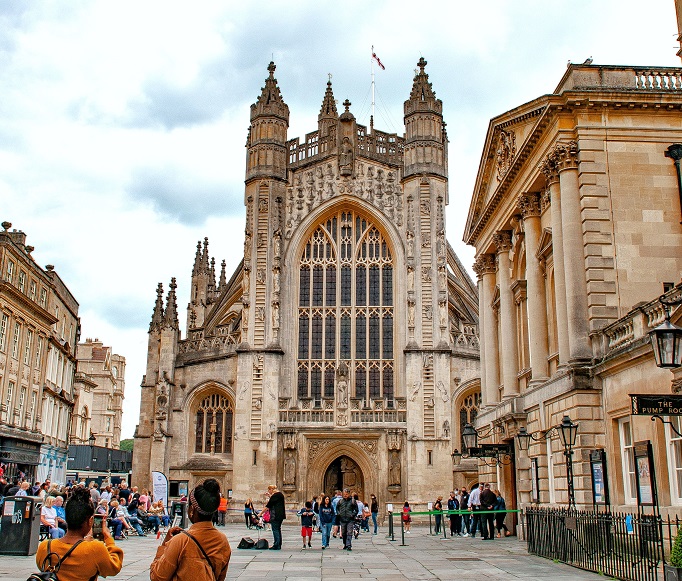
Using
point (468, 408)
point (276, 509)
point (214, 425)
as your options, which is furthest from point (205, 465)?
point (276, 509)

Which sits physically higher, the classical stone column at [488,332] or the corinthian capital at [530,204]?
the corinthian capital at [530,204]

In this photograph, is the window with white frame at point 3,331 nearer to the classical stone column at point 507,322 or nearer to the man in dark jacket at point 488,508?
the classical stone column at point 507,322

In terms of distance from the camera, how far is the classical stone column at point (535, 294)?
20438 mm

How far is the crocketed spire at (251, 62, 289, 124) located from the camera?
40656 millimetres

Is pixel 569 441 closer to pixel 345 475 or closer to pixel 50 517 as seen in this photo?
pixel 50 517

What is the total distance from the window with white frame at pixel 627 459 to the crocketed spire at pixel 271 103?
2859cm

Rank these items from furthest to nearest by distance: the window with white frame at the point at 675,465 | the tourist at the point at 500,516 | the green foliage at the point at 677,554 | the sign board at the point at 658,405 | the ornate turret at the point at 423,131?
the ornate turret at the point at 423,131, the tourist at the point at 500,516, the window with white frame at the point at 675,465, the sign board at the point at 658,405, the green foliage at the point at 677,554

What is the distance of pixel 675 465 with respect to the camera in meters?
14.2

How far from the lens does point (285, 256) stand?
3897 cm

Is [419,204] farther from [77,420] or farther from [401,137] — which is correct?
[77,420]

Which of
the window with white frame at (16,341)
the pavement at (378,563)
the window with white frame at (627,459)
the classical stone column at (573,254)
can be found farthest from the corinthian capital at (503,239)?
the window with white frame at (16,341)

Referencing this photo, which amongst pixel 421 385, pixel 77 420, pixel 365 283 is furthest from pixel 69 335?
pixel 77 420

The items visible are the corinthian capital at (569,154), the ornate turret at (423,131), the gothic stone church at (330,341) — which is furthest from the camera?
the ornate turret at (423,131)

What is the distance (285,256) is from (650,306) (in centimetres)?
2597
